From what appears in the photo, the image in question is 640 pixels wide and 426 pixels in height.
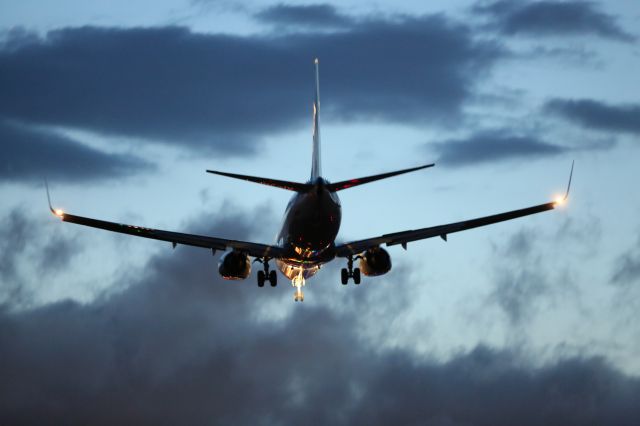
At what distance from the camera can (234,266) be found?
215 feet

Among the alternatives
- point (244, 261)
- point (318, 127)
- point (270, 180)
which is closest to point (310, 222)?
point (270, 180)

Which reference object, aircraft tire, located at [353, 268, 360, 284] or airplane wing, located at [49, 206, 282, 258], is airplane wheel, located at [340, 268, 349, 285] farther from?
airplane wing, located at [49, 206, 282, 258]

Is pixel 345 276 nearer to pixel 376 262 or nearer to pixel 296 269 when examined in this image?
pixel 296 269

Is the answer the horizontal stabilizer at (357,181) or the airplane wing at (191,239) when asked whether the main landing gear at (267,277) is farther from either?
the horizontal stabilizer at (357,181)

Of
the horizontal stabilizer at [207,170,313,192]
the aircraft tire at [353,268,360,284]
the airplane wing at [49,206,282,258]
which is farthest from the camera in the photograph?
the aircraft tire at [353,268,360,284]

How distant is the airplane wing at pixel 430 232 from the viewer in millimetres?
67062

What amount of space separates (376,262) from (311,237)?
9103 mm

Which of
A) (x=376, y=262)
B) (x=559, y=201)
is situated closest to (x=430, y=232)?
(x=376, y=262)

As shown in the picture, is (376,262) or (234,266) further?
(376,262)

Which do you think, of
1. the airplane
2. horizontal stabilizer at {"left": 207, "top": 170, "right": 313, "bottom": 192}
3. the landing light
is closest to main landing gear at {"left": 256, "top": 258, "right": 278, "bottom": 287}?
the airplane

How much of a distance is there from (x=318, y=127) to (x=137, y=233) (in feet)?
45.8

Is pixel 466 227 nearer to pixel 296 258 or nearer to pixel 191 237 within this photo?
pixel 296 258

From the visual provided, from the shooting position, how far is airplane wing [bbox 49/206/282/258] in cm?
6436

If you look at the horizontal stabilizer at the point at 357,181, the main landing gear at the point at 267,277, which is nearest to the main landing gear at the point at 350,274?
the main landing gear at the point at 267,277
